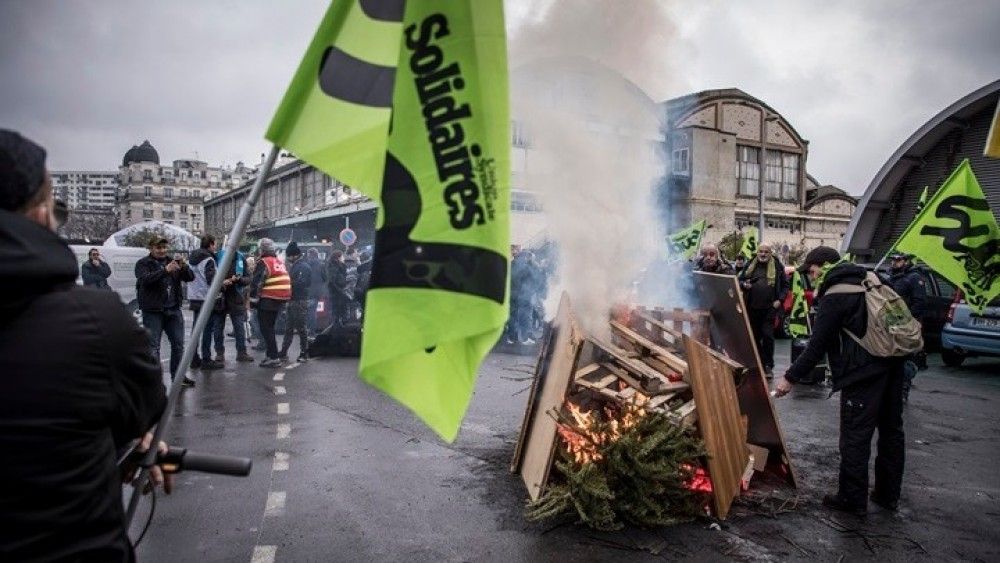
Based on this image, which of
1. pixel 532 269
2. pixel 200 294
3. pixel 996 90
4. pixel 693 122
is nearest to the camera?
pixel 200 294

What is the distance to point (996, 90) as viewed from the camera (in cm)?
1702

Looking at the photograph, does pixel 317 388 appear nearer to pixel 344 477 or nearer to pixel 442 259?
pixel 344 477

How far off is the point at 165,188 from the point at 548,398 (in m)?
146

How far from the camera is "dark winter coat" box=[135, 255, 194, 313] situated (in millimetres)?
8320

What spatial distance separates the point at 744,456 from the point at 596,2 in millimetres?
4257

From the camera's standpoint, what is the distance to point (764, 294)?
9.83 meters

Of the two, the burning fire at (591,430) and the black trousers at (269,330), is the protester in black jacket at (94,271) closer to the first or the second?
the black trousers at (269,330)

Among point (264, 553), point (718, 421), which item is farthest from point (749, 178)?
point (264, 553)

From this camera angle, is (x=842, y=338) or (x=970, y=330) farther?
(x=970, y=330)

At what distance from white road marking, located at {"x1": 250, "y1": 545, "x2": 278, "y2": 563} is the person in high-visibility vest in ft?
23.0

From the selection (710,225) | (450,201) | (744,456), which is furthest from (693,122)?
(450,201)

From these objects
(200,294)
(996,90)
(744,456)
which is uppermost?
(996,90)

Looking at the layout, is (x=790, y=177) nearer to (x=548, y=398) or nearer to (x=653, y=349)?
(x=653, y=349)

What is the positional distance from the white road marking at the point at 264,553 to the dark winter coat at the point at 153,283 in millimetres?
5653
